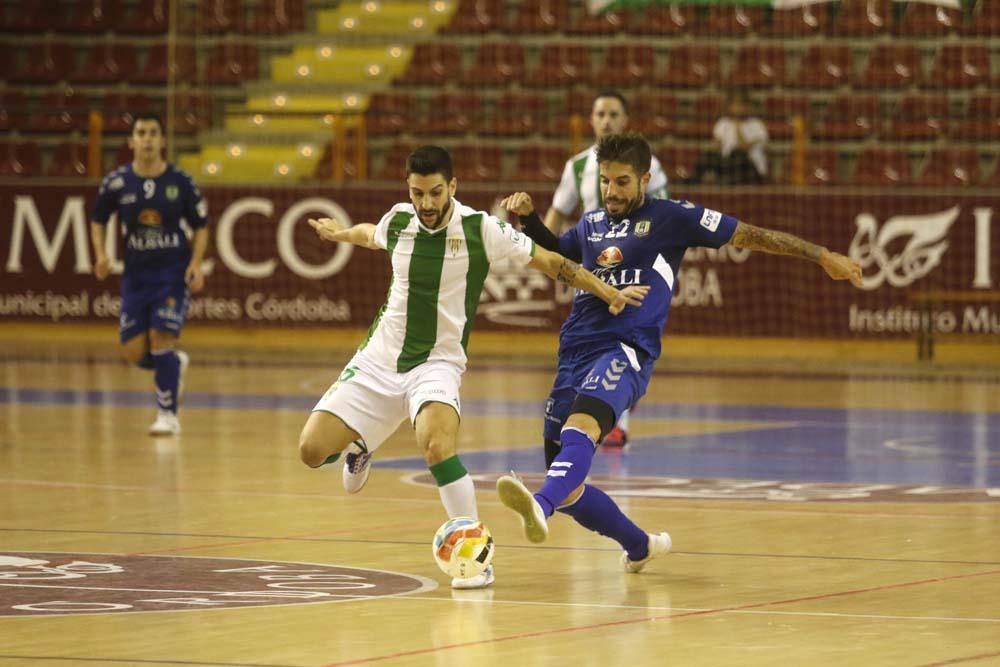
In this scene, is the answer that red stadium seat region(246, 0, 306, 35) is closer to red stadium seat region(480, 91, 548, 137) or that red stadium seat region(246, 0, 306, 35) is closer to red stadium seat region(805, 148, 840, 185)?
red stadium seat region(480, 91, 548, 137)

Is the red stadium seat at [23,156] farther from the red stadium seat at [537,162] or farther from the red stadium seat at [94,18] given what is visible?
the red stadium seat at [537,162]

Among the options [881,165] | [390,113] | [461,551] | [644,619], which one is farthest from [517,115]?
[644,619]

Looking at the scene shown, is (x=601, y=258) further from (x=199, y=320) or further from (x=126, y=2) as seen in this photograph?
(x=126, y=2)

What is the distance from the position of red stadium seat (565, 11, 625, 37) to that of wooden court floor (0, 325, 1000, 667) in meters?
9.93

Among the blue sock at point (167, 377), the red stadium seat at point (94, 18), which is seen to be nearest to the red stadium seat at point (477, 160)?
the red stadium seat at point (94, 18)

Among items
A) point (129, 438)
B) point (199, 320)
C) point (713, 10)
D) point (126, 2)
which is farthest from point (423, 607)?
point (126, 2)

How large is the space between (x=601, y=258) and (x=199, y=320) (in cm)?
1777

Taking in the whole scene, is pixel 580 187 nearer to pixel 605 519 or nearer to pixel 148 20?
pixel 605 519

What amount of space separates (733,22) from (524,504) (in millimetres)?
20802

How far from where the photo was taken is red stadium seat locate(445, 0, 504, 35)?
2886 cm

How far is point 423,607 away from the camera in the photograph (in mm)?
7727

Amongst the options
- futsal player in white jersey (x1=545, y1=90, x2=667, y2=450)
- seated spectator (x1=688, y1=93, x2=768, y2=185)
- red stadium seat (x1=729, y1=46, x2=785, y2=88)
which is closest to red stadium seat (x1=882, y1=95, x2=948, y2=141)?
red stadium seat (x1=729, y1=46, x2=785, y2=88)

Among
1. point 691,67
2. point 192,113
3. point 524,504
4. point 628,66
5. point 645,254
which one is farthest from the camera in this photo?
point 192,113

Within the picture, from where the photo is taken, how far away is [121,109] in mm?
29094
